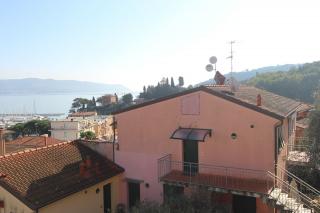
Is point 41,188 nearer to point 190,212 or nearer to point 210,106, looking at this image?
point 190,212

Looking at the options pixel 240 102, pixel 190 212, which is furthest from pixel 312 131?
pixel 190 212

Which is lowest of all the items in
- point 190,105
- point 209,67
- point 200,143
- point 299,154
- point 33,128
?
point 33,128

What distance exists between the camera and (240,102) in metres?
15.8

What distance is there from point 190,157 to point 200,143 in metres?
1.08

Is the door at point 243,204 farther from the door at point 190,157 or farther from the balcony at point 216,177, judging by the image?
the door at point 190,157

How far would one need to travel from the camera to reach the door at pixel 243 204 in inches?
631

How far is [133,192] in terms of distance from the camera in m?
19.3

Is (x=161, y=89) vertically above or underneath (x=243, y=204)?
above

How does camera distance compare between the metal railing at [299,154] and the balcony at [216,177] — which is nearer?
the balcony at [216,177]

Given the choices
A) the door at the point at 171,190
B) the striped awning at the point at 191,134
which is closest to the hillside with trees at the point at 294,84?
the striped awning at the point at 191,134

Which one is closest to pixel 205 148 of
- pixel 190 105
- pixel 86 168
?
pixel 190 105

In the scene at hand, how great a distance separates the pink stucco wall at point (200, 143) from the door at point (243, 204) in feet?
5.58

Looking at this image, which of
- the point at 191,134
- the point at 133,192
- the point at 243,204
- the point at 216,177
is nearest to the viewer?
the point at 243,204

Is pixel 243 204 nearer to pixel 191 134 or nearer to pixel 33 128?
pixel 191 134
